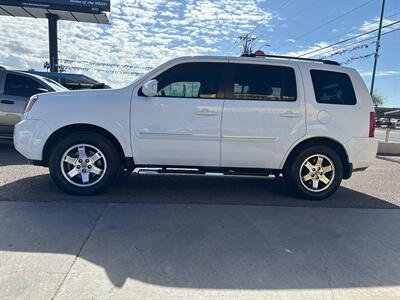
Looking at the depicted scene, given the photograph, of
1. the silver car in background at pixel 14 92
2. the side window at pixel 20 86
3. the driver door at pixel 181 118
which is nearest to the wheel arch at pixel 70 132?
the driver door at pixel 181 118

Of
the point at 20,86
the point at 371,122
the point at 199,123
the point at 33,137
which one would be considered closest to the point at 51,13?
the point at 20,86

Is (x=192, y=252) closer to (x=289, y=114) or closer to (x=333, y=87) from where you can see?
(x=289, y=114)

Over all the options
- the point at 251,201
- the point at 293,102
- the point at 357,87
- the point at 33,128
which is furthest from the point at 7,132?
Result: the point at 357,87

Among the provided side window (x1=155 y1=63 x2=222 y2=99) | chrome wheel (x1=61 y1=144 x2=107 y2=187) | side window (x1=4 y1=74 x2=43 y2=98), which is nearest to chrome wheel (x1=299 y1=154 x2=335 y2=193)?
side window (x1=155 y1=63 x2=222 y2=99)

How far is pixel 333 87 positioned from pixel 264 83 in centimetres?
108

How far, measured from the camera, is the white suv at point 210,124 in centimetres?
455

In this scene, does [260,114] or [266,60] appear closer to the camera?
[260,114]

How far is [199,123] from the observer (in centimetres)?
461

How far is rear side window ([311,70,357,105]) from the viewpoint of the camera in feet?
15.9

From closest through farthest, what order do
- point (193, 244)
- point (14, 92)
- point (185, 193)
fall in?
point (193, 244)
point (185, 193)
point (14, 92)

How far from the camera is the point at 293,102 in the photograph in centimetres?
472

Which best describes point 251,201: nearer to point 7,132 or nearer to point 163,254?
point 163,254

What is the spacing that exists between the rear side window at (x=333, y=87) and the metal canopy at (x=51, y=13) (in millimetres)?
27240

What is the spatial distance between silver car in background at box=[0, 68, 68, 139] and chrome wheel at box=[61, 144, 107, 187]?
12.3 ft
